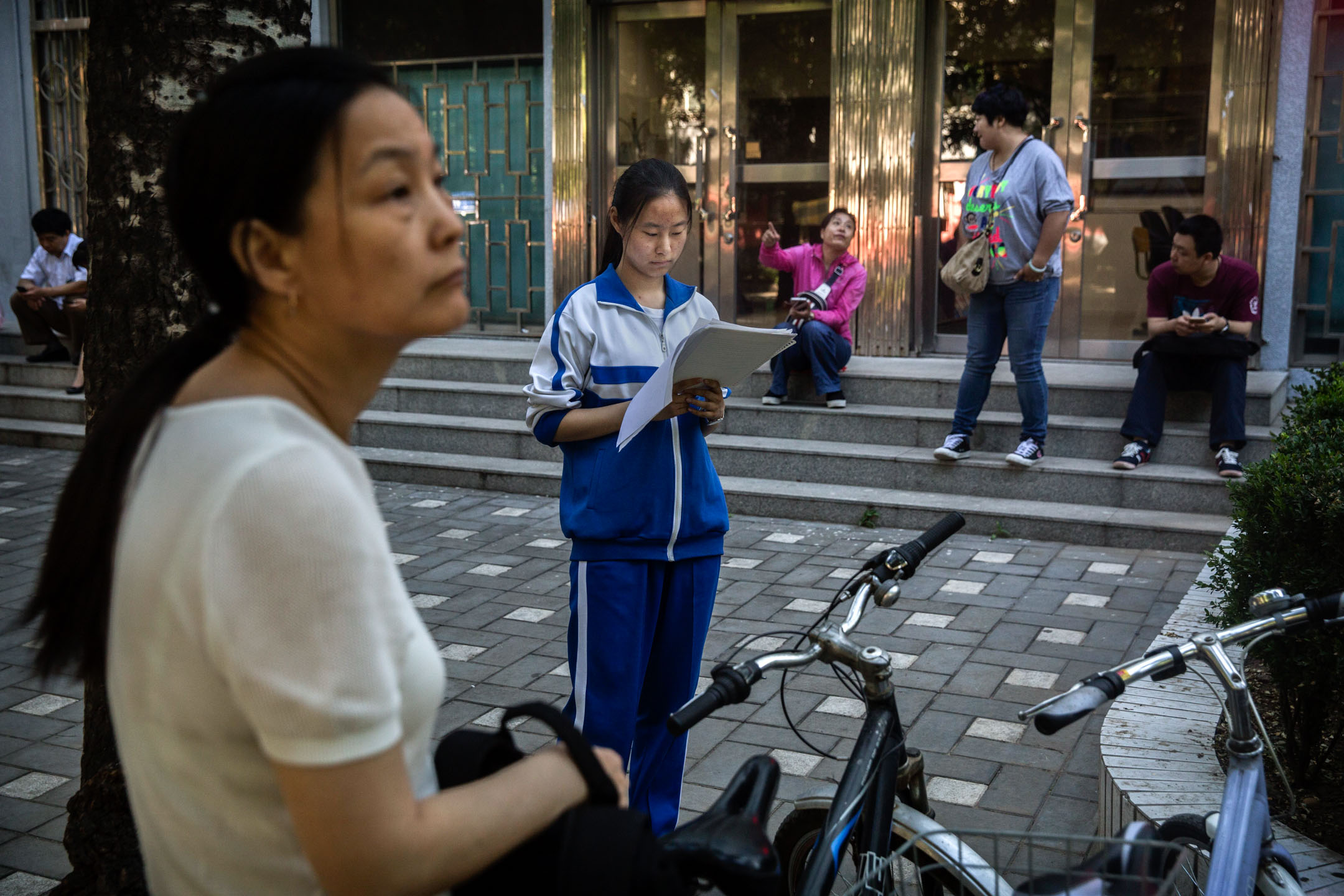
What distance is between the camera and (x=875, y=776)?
217cm

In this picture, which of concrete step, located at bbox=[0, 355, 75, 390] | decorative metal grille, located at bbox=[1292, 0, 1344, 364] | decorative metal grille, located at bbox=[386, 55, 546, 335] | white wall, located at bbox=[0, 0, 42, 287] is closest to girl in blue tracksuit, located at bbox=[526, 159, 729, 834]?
decorative metal grille, located at bbox=[1292, 0, 1344, 364]

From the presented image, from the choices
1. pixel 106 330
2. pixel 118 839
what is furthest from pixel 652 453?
pixel 118 839

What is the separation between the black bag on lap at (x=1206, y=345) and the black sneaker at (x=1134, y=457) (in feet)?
1.95

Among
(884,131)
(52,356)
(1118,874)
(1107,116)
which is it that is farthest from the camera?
(52,356)

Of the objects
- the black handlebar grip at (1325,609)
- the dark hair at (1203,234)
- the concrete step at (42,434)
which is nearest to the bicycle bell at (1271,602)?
the black handlebar grip at (1325,609)

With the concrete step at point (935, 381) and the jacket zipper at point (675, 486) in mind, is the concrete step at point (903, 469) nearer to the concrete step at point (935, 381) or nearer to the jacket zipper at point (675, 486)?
the concrete step at point (935, 381)

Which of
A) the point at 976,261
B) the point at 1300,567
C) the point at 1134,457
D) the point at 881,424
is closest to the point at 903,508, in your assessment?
the point at 881,424

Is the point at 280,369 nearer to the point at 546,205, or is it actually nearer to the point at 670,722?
the point at 670,722

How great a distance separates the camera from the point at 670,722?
6.05 feet

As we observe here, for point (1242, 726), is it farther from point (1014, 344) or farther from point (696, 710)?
point (1014, 344)

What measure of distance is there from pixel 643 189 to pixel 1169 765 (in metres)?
2.07

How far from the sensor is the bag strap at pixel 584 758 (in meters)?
1.22

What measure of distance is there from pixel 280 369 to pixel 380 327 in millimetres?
105

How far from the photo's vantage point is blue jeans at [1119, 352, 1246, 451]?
7180 millimetres
